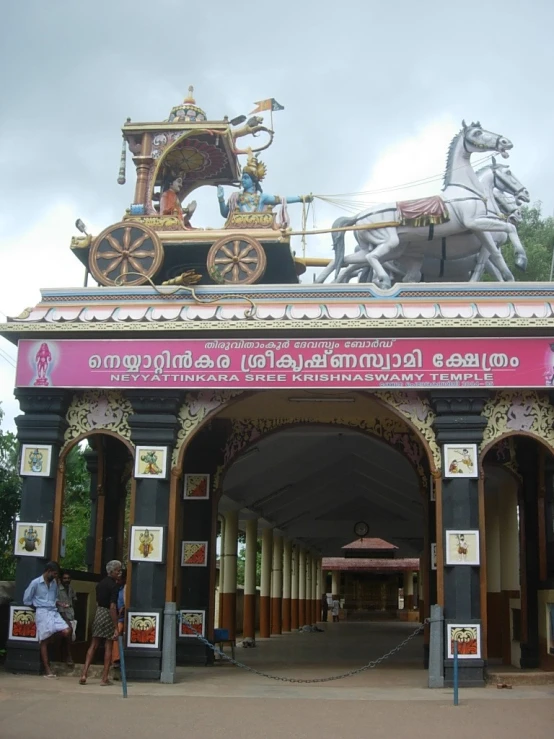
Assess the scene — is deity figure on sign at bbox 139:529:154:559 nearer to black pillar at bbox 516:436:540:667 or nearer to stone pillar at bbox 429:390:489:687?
stone pillar at bbox 429:390:489:687

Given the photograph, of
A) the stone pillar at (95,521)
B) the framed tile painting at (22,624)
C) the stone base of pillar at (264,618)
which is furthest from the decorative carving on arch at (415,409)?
the stone base of pillar at (264,618)

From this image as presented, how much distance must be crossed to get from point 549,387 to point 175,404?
436 centimetres

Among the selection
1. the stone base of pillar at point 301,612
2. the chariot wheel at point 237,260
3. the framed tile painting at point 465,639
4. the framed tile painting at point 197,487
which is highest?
the chariot wheel at point 237,260

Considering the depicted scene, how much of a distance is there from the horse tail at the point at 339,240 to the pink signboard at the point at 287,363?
245 centimetres

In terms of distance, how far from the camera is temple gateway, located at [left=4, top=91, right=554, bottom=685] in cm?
1054

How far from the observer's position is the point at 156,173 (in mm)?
13195

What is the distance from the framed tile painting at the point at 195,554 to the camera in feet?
43.0

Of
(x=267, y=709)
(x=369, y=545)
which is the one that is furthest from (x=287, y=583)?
(x=267, y=709)

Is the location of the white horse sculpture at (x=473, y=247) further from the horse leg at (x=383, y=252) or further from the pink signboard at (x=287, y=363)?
the pink signboard at (x=287, y=363)

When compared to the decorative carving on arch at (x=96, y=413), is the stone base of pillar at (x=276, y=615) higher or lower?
lower

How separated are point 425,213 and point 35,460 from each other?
6047mm

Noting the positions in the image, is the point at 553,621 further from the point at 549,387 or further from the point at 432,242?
the point at 432,242

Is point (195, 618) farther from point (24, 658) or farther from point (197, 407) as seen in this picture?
point (197, 407)

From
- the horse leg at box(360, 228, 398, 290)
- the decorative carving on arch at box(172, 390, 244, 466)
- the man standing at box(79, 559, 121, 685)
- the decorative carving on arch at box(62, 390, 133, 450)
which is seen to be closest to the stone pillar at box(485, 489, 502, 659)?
the horse leg at box(360, 228, 398, 290)
